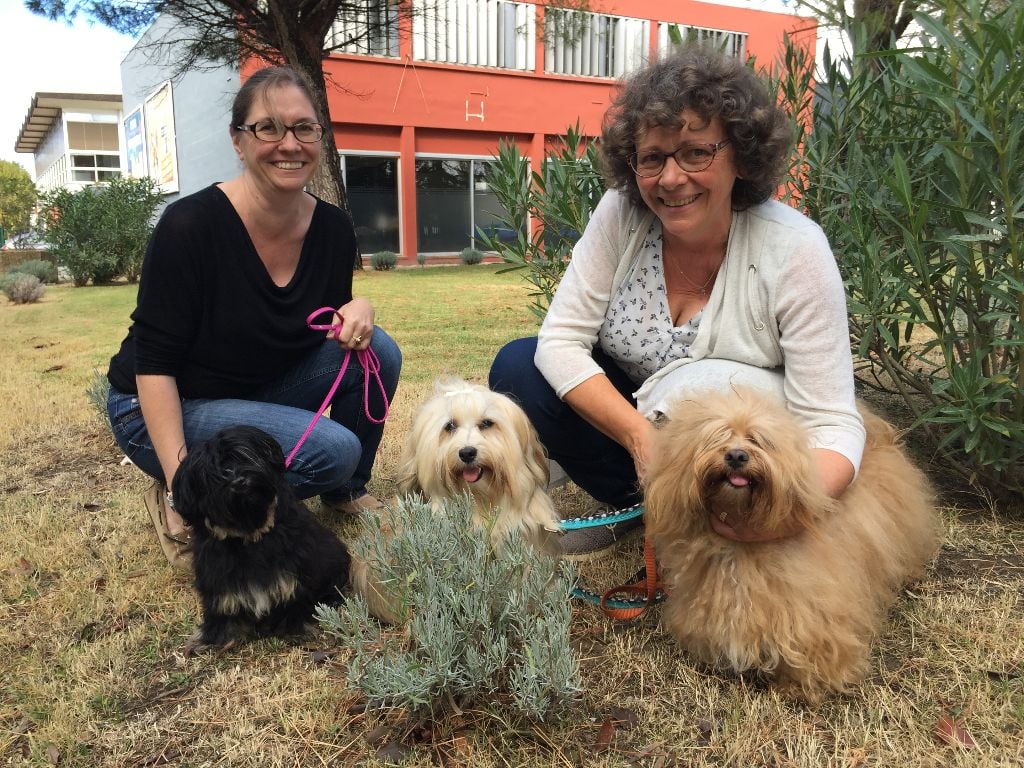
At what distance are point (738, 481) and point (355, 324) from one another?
1.76 meters

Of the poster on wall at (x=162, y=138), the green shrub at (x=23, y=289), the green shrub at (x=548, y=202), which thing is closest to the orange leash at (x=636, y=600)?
the green shrub at (x=548, y=202)

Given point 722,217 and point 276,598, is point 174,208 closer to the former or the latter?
point 276,598

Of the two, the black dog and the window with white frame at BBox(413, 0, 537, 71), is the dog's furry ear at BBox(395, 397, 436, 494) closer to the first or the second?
the black dog

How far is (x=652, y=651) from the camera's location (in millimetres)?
2295

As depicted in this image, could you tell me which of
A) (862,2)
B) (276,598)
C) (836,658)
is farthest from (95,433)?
(862,2)

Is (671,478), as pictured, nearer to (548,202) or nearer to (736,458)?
(736,458)

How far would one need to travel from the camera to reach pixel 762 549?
6.48ft

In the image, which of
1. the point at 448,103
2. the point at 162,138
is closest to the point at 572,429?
the point at 448,103

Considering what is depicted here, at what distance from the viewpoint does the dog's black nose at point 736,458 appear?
1818mm

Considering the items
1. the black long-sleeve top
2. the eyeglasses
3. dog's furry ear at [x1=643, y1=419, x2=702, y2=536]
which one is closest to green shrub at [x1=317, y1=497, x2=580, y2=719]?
dog's furry ear at [x1=643, y1=419, x2=702, y2=536]

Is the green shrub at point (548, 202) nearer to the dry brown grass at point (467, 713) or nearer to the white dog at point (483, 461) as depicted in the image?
the white dog at point (483, 461)

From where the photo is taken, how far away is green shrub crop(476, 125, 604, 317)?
152 inches

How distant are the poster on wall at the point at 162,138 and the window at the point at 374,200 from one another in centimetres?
921

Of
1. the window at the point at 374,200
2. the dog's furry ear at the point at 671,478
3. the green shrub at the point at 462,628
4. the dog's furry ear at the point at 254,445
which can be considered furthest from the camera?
the window at the point at 374,200
